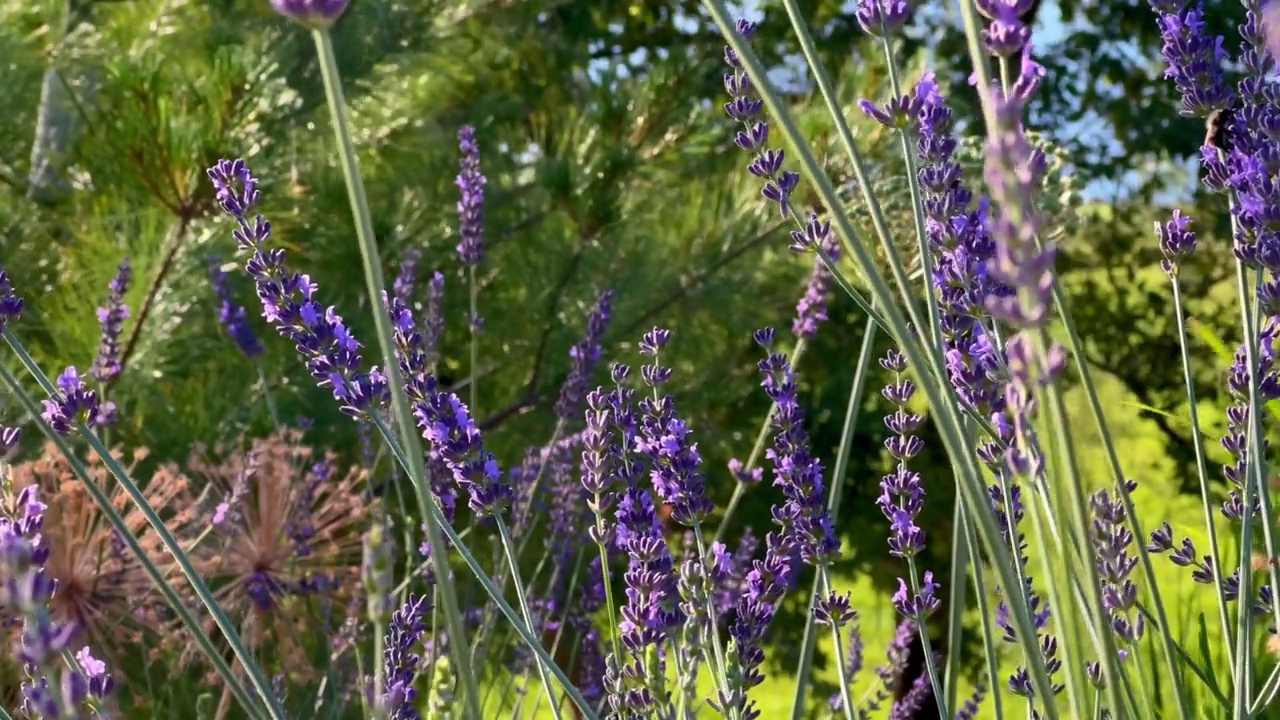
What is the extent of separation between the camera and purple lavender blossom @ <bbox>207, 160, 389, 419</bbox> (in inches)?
45.7

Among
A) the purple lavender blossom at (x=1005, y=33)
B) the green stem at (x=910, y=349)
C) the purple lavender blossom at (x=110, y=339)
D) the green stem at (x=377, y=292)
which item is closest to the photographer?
the green stem at (x=377, y=292)

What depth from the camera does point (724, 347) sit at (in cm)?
416

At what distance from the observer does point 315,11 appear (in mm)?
736

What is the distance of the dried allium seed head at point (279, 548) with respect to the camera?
2445mm

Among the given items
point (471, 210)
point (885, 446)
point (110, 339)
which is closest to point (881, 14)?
point (885, 446)

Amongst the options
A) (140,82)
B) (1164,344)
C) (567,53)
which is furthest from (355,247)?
(1164,344)

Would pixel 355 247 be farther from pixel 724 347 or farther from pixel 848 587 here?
pixel 848 587

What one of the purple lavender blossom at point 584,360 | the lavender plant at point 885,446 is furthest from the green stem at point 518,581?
the purple lavender blossom at point 584,360

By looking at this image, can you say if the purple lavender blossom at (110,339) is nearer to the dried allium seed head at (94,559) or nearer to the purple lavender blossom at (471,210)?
the dried allium seed head at (94,559)

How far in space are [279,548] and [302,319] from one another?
5.11 ft

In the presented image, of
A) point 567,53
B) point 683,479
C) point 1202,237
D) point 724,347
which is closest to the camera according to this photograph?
point 683,479

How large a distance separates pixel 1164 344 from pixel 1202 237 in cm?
44

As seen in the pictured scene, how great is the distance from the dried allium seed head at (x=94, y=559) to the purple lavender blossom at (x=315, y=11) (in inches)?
62.1

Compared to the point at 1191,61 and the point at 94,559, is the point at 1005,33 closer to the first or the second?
the point at 1191,61
